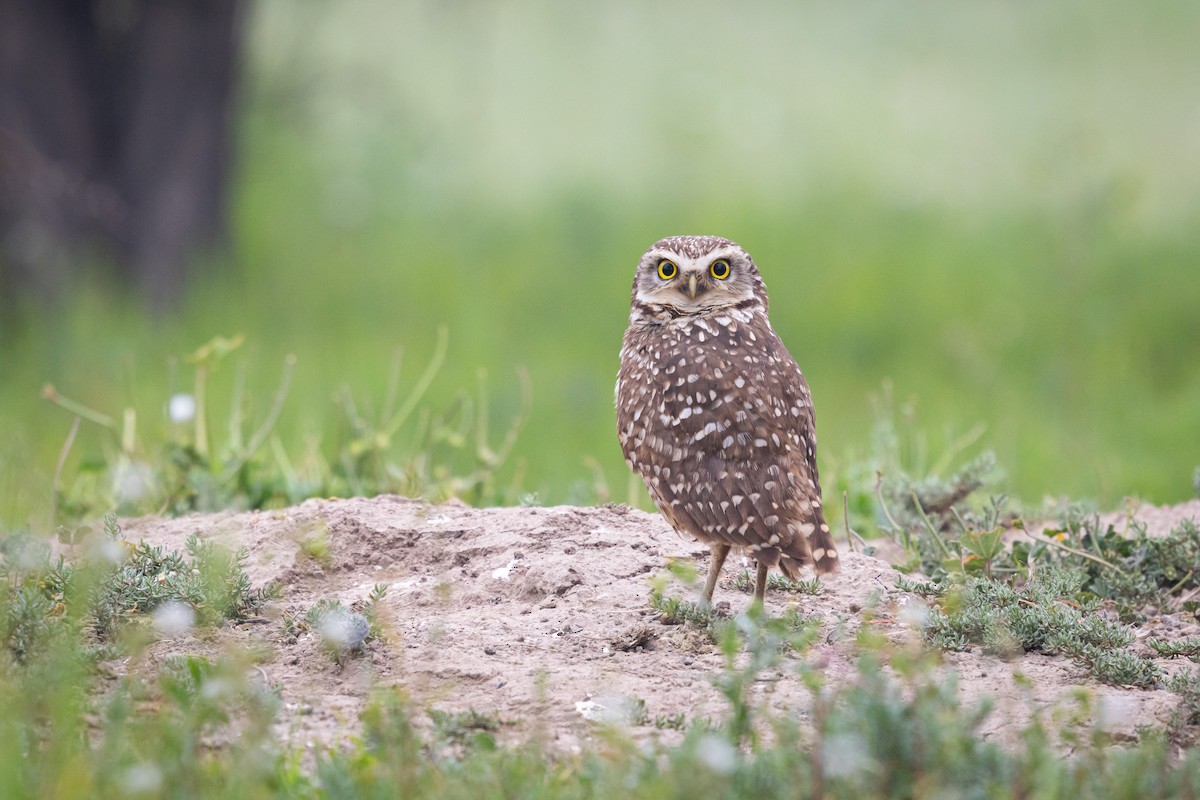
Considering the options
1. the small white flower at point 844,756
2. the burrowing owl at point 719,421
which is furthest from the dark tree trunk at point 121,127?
the small white flower at point 844,756

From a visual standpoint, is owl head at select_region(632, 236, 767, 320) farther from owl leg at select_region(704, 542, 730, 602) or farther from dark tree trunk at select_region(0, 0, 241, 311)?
dark tree trunk at select_region(0, 0, 241, 311)

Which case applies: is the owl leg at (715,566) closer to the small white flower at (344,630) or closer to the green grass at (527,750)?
the green grass at (527,750)

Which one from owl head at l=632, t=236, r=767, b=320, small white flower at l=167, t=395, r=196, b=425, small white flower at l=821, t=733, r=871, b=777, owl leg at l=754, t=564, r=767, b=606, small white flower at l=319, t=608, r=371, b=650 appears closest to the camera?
small white flower at l=821, t=733, r=871, b=777

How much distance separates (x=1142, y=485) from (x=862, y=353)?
299cm

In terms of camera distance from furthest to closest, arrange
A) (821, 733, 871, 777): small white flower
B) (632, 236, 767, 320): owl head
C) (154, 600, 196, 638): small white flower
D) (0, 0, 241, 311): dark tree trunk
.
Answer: (0, 0, 241, 311): dark tree trunk, (632, 236, 767, 320): owl head, (154, 600, 196, 638): small white flower, (821, 733, 871, 777): small white flower

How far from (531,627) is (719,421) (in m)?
0.81

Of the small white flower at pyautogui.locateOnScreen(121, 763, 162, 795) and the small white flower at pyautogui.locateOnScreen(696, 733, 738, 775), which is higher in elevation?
the small white flower at pyautogui.locateOnScreen(696, 733, 738, 775)

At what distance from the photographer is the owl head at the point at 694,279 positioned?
179 inches

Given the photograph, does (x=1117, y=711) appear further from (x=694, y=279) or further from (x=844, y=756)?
(x=694, y=279)

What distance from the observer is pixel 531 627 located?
389 cm

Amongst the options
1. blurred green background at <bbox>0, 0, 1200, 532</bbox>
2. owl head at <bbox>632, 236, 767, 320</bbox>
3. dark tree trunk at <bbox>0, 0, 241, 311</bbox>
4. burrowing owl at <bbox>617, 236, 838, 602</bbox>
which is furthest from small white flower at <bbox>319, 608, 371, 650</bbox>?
dark tree trunk at <bbox>0, 0, 241, 311</bbox>

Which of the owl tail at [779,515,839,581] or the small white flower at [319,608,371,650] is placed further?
the owl tail at [779,515,839,581]

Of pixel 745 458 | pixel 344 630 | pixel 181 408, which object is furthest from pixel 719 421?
pixel 181 408

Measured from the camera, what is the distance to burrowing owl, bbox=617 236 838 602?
383 cm
